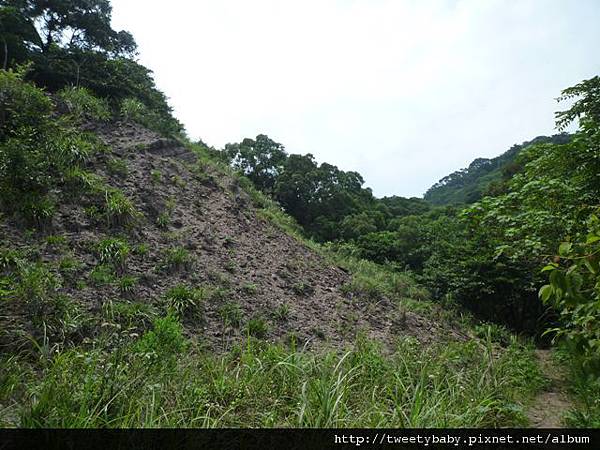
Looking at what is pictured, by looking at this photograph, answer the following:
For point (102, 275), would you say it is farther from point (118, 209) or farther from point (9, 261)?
point (118, 209)

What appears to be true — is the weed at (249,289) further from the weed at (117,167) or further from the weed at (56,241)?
the weed at (117,167)

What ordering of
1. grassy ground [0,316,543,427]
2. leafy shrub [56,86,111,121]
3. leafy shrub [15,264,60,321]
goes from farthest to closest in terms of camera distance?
leafy shrub [56,86,111,121]
leafy shrub [15,264,60,321]
grassy ground [0,316,543,427]

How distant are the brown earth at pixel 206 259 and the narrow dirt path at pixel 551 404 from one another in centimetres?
238

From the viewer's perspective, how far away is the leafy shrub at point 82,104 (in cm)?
816

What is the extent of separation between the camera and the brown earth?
180 inches

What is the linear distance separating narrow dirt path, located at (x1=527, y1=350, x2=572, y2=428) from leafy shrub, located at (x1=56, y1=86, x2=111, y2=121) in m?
10.3

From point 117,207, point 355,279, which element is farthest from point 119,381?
point 355,279

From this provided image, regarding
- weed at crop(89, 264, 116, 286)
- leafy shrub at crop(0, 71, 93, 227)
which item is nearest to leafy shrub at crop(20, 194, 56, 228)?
leafy shrub at crop(0, 71, 93, 227)

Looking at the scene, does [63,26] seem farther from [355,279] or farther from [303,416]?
[303,416]

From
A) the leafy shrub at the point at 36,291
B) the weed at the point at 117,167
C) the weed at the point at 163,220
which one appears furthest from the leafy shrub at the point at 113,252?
the weed at the point at 117,167

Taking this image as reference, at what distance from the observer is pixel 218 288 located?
5.61 metres

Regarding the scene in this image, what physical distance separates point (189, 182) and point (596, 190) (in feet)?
26.7

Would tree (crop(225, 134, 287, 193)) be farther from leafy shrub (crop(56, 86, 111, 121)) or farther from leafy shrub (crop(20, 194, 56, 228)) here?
leafy shrub (crop(20, 194, 56, 228))

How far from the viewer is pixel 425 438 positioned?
1.92m
